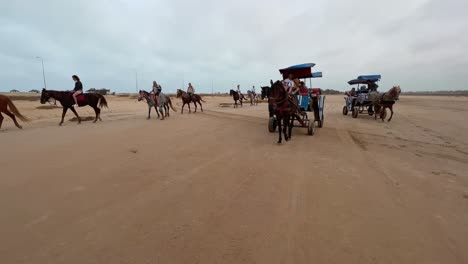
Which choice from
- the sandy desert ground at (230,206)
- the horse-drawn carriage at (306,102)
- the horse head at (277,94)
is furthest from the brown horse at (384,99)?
the horse head at (277,94)

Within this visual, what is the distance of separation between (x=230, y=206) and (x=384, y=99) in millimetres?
13849

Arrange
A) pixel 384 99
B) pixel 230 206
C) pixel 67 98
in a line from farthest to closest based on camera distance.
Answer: pixel 384 99, pixel 67 98, pixel 230 206

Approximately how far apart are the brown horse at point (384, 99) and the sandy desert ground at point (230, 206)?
787cm

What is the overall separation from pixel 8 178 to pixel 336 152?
7.63m

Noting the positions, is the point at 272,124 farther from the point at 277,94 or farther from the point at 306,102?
the point at 277,94

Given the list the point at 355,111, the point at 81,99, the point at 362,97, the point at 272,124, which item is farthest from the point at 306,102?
the point at 81,99

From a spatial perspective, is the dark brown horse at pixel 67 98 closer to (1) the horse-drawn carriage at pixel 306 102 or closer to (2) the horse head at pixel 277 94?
(1) the horse-drawn carriage at pixel 306 102

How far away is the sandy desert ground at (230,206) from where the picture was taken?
8.36 ft

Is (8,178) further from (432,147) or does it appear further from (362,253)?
(432,147)

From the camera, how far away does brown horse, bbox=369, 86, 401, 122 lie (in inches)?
525

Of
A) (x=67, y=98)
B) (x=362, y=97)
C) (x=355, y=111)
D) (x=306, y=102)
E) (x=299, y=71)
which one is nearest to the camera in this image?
(x=306, y=102)

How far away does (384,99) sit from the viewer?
1371 cm

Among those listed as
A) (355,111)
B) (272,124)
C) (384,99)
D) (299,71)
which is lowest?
(272,124)

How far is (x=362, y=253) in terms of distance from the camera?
99.0 inches
